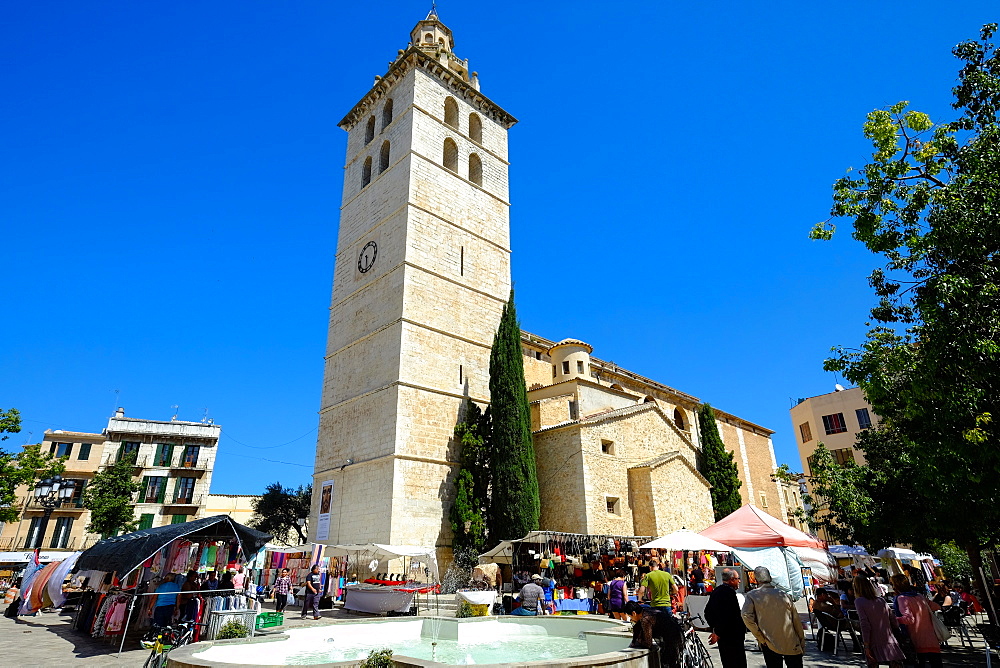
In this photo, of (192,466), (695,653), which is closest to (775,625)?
(695,653)

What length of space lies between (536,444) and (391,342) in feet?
20.2

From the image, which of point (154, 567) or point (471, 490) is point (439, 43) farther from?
point (154, 567)

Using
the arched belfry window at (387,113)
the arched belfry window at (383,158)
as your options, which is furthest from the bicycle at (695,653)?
the arched belfry window at (387,113)

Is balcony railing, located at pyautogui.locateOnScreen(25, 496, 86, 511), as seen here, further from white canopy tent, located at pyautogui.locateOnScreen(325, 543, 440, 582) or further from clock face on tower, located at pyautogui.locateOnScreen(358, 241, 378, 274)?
white canopy tent, located at pyautogui.locateOnScreen(325, 543, 440, 582)

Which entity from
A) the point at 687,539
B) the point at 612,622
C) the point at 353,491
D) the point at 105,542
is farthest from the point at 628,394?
the point at 105,542

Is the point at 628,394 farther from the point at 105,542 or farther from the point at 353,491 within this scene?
the point at 105,542

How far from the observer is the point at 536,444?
19.8 metres

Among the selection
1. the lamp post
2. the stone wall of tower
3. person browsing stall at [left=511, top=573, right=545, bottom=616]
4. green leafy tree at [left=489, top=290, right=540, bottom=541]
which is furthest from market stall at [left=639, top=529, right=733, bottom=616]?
the lamp post

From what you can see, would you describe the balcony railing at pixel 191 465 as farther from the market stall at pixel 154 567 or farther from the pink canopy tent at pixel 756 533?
the pink canopy tent at pixel 756 533

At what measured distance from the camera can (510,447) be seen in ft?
58.6

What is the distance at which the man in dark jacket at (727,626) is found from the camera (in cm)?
524

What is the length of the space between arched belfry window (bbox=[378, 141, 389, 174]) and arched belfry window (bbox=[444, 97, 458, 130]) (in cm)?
283

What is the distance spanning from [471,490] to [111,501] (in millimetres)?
18764

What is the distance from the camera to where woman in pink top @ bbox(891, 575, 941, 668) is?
571cm
